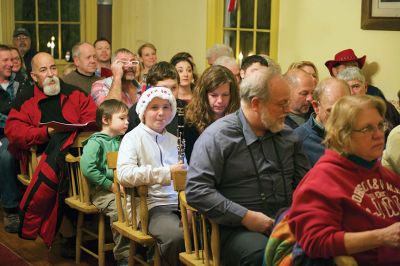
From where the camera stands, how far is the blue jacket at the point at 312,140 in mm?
3477

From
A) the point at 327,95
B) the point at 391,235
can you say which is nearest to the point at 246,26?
the point at 327,95

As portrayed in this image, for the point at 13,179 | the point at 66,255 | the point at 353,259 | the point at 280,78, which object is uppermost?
the point at 280,78

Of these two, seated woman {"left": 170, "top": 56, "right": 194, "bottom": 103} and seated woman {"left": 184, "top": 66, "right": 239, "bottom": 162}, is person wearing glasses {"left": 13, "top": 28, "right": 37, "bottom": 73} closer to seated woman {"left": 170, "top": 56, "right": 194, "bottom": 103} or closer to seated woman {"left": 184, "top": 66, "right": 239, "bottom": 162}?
seated woman {"left": 170, "top": 56, "right": 194, "bottom": 103}

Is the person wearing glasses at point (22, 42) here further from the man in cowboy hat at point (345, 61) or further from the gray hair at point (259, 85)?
the gray hair at point (259, 85)

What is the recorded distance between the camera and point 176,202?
370cm

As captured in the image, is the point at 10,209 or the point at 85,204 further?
the point at 10,209

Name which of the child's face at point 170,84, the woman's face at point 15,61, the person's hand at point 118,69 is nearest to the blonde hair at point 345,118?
the child's face at point 170,84

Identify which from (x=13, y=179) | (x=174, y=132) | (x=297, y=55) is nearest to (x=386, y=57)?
(x=297, y=55)

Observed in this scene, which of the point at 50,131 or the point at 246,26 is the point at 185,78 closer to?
the point at 50,131

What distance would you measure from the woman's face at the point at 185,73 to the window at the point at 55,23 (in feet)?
11.0

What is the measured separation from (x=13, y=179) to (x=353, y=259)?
3.54 metres

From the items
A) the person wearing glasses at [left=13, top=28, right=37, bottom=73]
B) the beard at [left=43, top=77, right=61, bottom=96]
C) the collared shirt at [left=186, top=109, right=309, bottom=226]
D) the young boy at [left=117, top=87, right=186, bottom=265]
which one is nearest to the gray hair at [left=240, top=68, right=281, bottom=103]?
the collared shirt at [left=186, top=109, right=309, bottom=226]

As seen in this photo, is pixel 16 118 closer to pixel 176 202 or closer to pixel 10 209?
pixel 10 209

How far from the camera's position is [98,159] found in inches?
164
